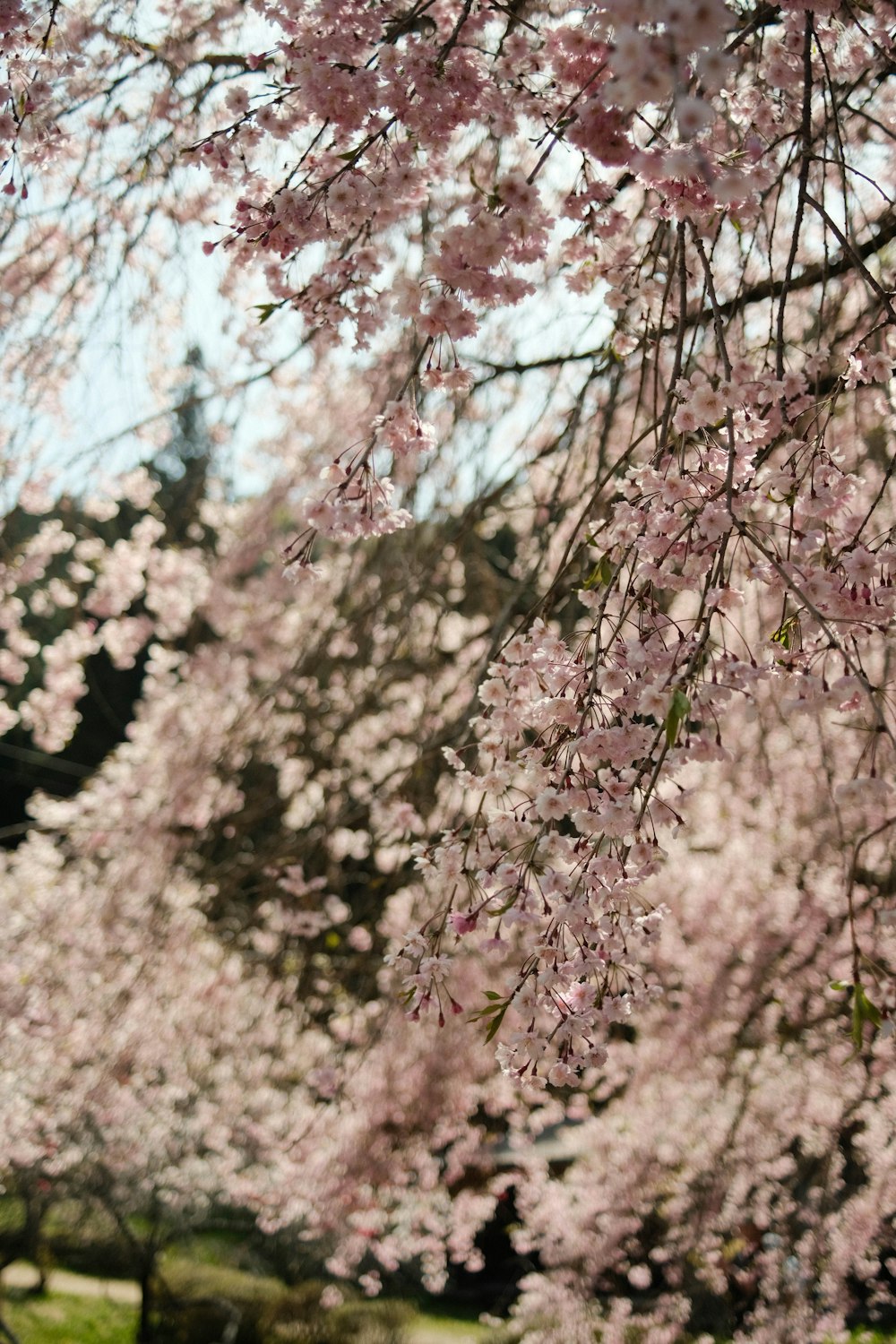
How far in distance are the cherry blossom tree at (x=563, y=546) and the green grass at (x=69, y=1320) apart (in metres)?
1.68

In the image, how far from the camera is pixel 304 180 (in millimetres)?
1483

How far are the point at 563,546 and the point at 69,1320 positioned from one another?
6.38 meters

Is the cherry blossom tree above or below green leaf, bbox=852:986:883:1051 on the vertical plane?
above

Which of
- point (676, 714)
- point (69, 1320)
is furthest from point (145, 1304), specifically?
point (676, 714)

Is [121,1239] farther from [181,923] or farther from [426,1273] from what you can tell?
[181,923]

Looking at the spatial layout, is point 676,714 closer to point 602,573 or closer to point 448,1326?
point 602,573

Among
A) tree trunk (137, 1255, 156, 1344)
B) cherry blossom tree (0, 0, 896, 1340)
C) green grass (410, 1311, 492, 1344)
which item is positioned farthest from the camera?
green grass (410, 1311, 492, 1344)

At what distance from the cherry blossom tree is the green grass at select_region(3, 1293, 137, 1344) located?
1.68 metres

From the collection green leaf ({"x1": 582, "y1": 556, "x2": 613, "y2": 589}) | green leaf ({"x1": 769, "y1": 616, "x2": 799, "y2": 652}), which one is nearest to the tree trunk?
green leaf ({"x1": 582, "y1": 556, "x2": 613, "y2": 589})

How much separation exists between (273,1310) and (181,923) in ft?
9.76

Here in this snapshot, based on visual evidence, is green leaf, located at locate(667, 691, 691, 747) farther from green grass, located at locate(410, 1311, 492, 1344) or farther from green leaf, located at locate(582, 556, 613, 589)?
green grass, located at locate(410, 1311, 492, 1344)

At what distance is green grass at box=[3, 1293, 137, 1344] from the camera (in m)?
6.21

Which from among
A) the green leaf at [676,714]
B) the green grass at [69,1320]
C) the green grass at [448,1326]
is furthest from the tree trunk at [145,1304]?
the green leaf at [676,714]

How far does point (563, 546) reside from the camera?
3514 mm
